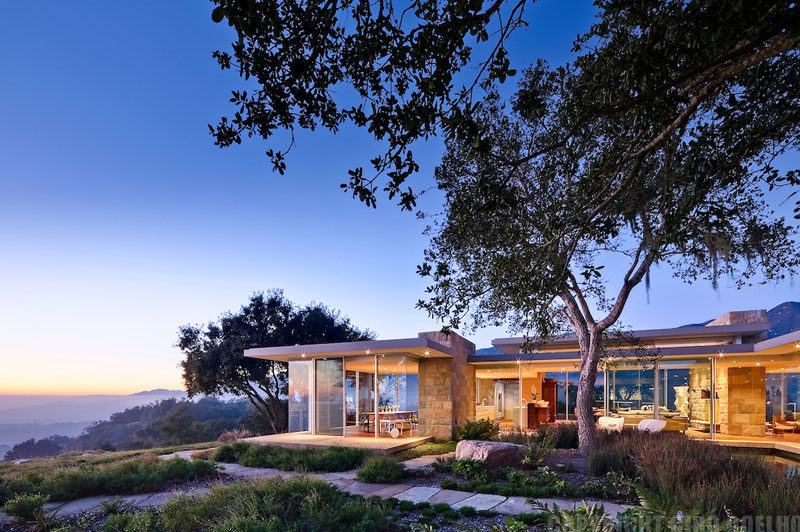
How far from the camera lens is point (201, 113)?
1091 centimetres

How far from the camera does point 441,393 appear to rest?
15055 mm

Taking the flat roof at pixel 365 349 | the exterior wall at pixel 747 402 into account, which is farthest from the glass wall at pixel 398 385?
the exterior wall at pixel 747 402

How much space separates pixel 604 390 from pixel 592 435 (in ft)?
25.0

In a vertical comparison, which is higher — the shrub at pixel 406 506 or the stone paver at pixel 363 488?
the shrub at pixel 406 506

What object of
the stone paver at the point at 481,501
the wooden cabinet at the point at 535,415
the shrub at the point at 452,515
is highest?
the shrub at the point at 452,515

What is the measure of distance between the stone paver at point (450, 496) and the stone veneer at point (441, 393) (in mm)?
7633

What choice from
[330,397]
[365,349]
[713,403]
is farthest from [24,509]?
[713,403]

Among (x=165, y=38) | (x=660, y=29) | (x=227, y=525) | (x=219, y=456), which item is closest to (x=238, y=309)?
(x=219, y=456)

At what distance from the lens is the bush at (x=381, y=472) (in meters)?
8.18

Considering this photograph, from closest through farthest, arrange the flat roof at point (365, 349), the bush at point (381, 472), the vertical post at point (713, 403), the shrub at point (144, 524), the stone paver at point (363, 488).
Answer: the shrub at point (144, 524)
the stone paver at point (363, 488)
the bush at point (381, 472)
the flat roof at point (365, 349)
the vertical post at point (713, 403)

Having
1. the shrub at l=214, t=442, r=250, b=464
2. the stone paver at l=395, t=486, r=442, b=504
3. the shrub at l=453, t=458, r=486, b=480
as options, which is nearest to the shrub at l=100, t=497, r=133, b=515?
the stone paver at l=395, t=486, r=442, b=504

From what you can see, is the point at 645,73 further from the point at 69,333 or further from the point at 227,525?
the point at 69,333

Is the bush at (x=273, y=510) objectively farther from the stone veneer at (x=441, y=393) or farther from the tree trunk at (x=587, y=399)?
the stone veneer at (x=441, y=393)

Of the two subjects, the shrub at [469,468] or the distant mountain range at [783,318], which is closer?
the shrub at [469,468]
